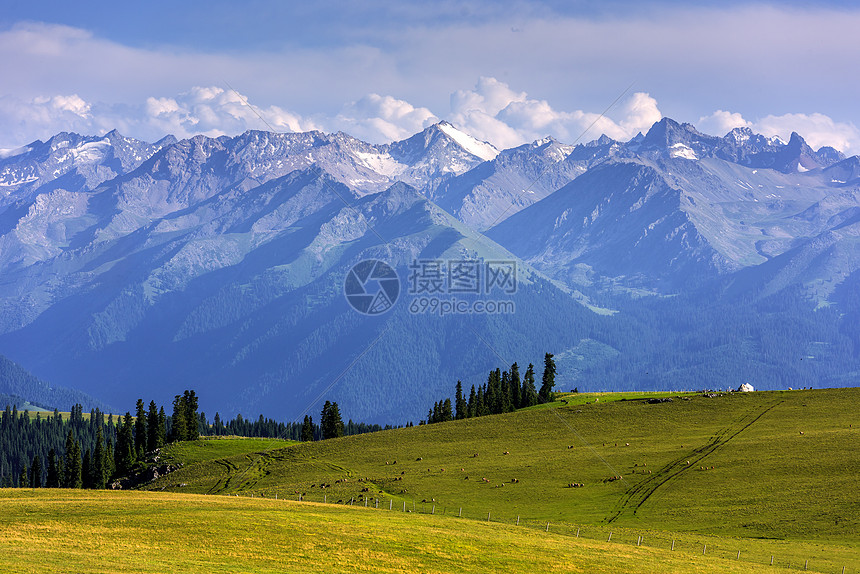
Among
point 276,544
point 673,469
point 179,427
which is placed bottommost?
point 276,544

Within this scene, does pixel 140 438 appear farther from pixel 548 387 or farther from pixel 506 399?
pixel 548 387

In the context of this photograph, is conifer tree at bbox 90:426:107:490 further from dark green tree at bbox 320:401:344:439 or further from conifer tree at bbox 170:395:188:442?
dark green tree at bbox 320:401:344:439

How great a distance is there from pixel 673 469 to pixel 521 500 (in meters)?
20.3

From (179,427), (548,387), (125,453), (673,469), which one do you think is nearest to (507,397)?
(548,387)

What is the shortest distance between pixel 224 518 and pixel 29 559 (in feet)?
64.2

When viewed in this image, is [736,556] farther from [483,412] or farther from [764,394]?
[483,412]

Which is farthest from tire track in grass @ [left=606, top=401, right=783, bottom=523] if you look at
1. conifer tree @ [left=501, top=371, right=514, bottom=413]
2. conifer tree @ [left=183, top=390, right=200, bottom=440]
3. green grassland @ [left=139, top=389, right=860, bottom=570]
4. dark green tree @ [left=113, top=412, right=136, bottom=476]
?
conifer tree @ [left=183, top=390, right=200, bottom=440]

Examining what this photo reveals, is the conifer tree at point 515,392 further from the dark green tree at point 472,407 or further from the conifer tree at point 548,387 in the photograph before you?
the dark green tree at point 472,407

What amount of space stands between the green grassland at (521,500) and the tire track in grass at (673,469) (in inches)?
12.0

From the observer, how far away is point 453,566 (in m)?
56.8

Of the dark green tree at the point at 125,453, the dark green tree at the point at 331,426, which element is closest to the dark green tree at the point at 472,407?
the dark green tree at the point at 331,426

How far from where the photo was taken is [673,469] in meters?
94.6

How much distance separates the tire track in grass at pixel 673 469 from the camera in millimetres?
85000

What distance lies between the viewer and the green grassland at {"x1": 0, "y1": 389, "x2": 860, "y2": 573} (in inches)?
2315
